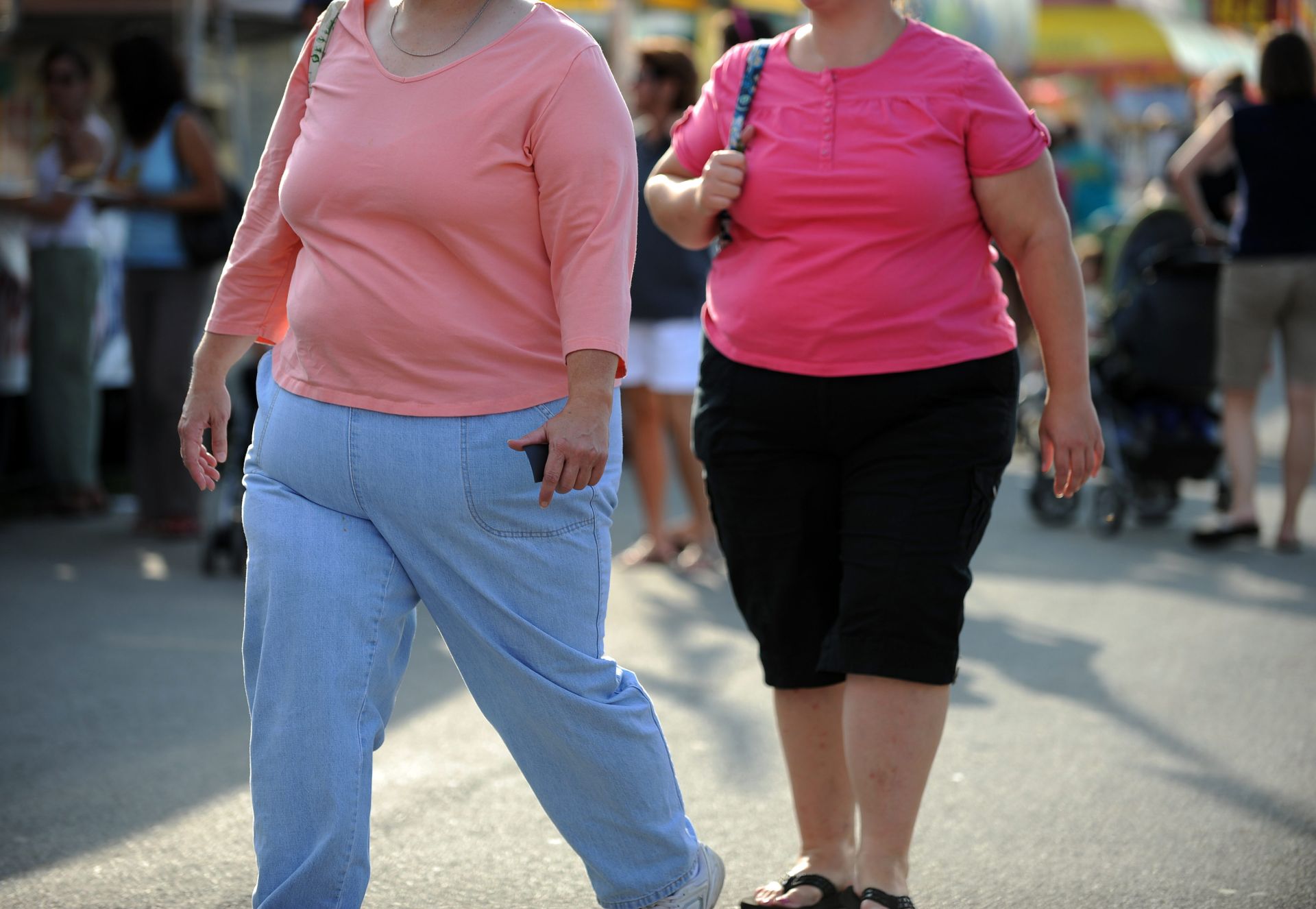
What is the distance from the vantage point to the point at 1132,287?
26.5 ft

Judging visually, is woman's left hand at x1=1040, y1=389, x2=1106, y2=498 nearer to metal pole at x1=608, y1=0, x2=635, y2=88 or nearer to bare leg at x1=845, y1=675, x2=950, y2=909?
bare leg at x1=845, y1=675, x2=950, y2=909

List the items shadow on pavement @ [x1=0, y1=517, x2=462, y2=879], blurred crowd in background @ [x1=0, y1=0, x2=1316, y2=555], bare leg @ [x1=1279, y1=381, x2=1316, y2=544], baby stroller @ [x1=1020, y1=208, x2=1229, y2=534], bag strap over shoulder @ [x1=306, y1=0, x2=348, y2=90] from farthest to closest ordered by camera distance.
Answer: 1. baby stroller @ [x1=1020, y1=208, x2=1229, y2=534]
2. bare leg @ [x1=1279, y1=381, x2=1316, y2=544]
3. blurred crowd in background @ [x1=0, y1=0, x2=1316, y2=555]
4. shadow on pavement @ [x1=0, y1=517, x2=462, y2=879]
5. bag strap over shoulder @ [x1=306, y1=0, x2=348, y2=90]

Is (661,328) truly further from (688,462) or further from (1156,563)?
(1156,563)

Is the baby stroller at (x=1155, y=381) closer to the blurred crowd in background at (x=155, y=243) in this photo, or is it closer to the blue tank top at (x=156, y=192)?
the blurred crowd in background at (x=155, y=243)

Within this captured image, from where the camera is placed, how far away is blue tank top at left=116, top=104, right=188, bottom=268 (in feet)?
24.0

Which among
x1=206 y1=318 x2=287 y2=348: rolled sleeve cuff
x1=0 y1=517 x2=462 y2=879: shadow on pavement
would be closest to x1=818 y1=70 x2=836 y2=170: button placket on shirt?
x1=206 y1=318 x2=287 y2=348: rolled sleeve cuff

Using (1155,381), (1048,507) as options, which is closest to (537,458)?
(1155,381)

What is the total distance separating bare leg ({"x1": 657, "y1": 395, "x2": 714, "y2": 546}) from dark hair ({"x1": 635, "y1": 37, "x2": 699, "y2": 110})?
126 cm

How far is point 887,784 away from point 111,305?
683cm

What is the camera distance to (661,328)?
23.1 ft

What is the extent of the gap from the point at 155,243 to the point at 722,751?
13.7 feet

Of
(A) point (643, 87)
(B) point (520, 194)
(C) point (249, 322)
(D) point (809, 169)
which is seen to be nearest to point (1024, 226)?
(D) point (809, 169)

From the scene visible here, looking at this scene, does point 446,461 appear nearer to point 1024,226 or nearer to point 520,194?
point 520,194

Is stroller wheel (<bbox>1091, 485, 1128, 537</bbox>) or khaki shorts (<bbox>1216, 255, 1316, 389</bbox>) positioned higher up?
khaki shorts (<bbox>1216, 255, 1316, 389</bbox>)
